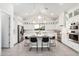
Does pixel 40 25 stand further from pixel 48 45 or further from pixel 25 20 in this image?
pixel 48 45

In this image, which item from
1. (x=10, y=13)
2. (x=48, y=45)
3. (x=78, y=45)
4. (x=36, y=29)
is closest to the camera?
(x=78, y=45)

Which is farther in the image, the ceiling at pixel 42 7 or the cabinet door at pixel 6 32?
the cabinet door at pixel 6 32

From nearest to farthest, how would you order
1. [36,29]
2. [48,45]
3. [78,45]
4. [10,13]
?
[78,45], [10,13], [48,45], [36,29]

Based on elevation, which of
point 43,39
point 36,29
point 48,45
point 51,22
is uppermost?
point 51,22

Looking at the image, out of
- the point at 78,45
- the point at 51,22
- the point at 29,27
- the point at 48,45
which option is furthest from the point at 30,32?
the point at 78,45

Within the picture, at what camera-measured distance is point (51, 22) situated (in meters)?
11.6

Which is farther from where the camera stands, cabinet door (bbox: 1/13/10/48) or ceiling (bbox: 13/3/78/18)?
cabinet door (bbox: 1/13/10/48)

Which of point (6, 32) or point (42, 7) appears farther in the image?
point (42, 7)

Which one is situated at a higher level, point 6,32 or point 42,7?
point 42,7

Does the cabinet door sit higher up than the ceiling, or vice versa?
the ceiling

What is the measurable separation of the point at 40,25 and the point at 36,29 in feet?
2.02

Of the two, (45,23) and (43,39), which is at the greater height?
(45,23)

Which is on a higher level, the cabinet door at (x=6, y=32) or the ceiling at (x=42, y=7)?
the ceiling at (x=42, y=7)

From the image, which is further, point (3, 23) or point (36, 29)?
point (36, 29)
